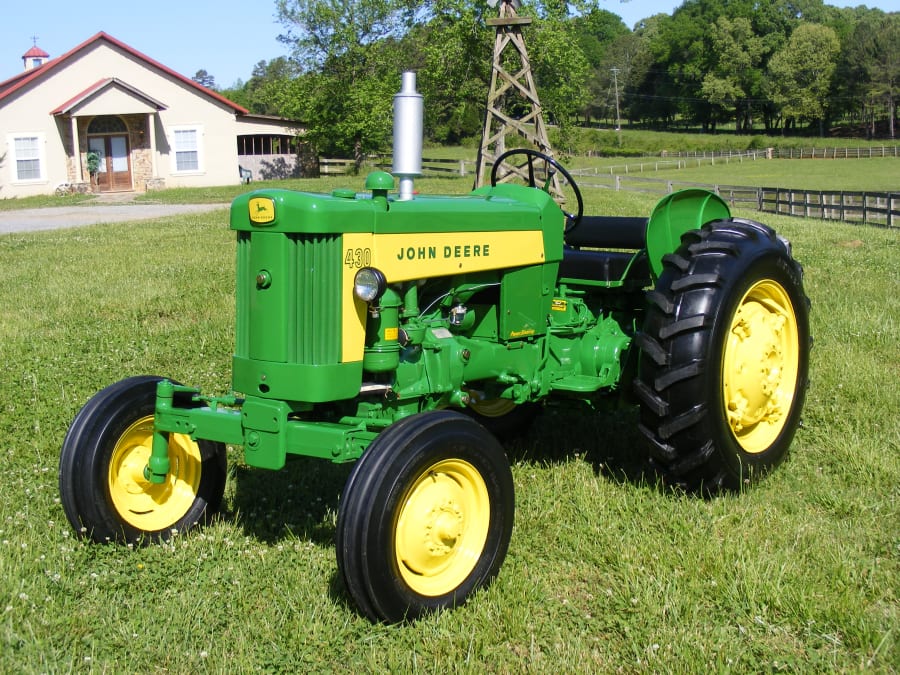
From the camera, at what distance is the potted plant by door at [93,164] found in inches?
1278

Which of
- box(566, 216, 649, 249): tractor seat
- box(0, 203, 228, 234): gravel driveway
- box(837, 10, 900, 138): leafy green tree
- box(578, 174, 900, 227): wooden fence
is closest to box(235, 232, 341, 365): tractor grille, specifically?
box(566, 216, 649, 249): tractor seat

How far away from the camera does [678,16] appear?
10506 cm

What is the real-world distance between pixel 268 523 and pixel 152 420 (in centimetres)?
74

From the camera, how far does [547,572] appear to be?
393cm

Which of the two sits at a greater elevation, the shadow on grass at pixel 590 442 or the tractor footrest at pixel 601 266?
the tractor footrest at pixel 601 266

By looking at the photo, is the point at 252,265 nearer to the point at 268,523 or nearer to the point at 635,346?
the point at 268,523

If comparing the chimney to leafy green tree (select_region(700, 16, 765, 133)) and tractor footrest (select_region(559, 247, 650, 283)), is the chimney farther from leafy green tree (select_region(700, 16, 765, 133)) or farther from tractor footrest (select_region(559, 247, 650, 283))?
leafy green tree (select_region(700, 16, 765, 133))

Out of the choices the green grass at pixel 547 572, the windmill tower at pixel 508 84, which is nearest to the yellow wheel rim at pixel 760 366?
the green grass at pixel 547 572

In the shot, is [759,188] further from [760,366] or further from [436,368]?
[436,368]

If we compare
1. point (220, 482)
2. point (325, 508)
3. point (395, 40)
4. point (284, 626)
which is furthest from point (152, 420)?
point (395, 40)

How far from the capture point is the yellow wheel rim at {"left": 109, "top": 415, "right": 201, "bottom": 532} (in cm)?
417

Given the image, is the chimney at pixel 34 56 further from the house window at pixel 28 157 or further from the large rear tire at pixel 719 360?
the large rear tire at pixel 719 360

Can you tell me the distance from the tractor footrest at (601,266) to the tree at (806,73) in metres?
82.7

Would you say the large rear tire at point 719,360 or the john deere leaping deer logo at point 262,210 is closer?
the john deere leaping deer logo at point 262,210
